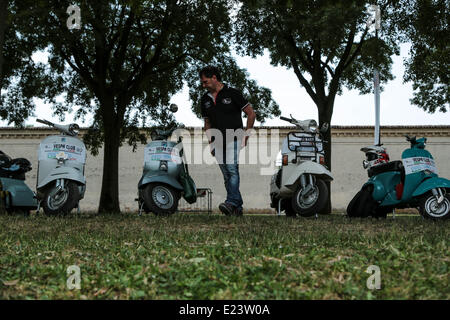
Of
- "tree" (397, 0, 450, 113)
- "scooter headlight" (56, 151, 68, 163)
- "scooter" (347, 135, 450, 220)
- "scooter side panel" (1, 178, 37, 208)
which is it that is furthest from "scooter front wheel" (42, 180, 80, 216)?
"tree" (397, 0, 450, 113)

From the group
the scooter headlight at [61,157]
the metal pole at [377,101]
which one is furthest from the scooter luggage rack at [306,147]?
the scooter headlight at [61,157]

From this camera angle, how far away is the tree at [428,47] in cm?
1101

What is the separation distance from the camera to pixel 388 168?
7.20 metres

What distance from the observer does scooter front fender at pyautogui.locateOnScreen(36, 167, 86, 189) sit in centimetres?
645

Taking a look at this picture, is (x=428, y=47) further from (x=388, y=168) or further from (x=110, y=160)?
(x=110, y=160)

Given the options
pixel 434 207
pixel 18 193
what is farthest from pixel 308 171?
pixel 18 193

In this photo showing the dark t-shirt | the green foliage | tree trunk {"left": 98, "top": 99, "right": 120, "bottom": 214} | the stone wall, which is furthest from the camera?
the stone wall

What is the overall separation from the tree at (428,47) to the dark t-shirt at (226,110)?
268 inches

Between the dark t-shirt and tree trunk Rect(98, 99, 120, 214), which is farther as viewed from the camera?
tree trunk Rect(98, 99, 120, 214)

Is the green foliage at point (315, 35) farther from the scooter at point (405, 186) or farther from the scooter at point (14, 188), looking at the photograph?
the scooter at point (14, 188)

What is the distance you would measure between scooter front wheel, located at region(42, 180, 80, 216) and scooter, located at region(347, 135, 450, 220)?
4148 millimetres

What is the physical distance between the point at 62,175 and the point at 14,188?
2195 millimetres

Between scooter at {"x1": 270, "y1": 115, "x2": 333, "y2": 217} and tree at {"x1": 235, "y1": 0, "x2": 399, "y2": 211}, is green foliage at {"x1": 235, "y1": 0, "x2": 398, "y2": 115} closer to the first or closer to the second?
tree at {"x1": 235, "y1": 0, "x2": 399, "y2": 211}
